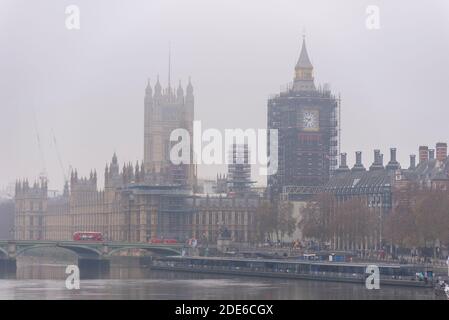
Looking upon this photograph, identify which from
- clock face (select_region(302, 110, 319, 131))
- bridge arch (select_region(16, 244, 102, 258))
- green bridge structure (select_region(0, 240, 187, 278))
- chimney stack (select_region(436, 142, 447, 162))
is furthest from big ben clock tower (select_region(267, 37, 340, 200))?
bridge arch (select_region(16, 244, 102, 258))

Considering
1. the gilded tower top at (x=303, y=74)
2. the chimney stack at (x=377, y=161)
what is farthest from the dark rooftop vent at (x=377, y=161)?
the gilded tower top at (x=303, y=74)

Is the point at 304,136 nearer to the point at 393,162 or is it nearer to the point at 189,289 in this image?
the point at 393,162

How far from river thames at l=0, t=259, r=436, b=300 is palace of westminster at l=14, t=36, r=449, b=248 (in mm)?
21249

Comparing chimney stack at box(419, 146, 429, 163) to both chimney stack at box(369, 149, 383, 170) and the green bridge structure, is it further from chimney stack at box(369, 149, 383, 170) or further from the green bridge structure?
the green bridge structure

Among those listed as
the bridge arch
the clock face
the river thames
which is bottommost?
the river thames

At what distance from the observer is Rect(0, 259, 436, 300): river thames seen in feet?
222

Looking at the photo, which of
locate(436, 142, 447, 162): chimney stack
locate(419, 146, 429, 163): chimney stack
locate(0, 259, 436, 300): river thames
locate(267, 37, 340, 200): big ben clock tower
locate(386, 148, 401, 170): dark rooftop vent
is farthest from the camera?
locate(267, 37, 340, 200): big ben clock tower

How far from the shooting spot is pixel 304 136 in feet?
385

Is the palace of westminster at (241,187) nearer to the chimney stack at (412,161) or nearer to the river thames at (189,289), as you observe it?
the chimney stack at (412,161)

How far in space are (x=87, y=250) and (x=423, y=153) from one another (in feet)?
71.5

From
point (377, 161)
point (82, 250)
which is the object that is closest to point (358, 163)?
point (377, 161)

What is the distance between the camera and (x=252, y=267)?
90.1 metres

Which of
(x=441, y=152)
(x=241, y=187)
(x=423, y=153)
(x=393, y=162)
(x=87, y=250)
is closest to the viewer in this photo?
(x=441, y=152)
